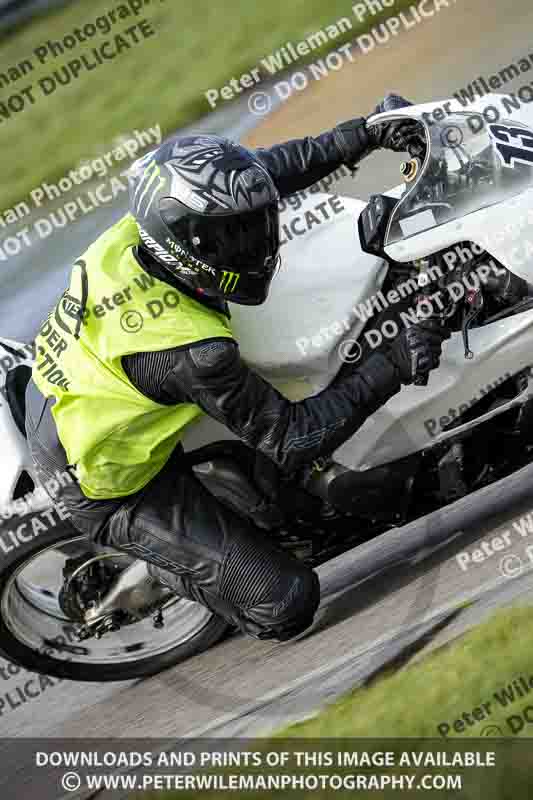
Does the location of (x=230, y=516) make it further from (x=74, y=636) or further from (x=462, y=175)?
(x=462, y=175)

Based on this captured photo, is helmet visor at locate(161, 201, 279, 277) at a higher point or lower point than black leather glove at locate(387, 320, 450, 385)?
higher

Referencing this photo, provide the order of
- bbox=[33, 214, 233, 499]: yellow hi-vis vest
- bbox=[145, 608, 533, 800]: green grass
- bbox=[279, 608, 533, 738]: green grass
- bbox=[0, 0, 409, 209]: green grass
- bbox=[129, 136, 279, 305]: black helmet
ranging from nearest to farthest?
1. bbox=[129, 136, 279, 305]: black helmet
2. bbox=[33, 214, 233, 499]: yellow hi-vis vest
3. bbox=[145, 608, 533, 800]: green grass
4. bbox=[279, 608, 533, 738]: green grass
5. bbox=[0, 0, 409, 209]: green grass

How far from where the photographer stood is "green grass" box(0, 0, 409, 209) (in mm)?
6664

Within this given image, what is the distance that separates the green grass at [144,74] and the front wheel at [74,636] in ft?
11.4

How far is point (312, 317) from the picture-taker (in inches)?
122

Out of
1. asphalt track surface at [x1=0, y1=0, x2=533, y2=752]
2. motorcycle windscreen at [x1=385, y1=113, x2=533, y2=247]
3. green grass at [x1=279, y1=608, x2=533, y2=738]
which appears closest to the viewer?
motorcycle windscreen at [x1=385, y1=113, x2=533, y2=247]

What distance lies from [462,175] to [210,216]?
0.85 m

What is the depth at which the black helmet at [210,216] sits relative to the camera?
2.63 metres

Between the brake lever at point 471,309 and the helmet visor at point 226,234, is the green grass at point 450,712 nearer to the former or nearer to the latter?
the brake lever at point 471,309

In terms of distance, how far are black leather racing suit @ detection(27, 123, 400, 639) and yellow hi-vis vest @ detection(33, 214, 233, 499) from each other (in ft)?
0.27

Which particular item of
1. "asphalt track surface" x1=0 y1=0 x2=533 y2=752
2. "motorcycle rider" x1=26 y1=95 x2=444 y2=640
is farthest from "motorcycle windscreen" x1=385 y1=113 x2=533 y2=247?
"asphalt track surface" x1=0 y1=0 x2=533 y2=752

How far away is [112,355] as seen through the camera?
9.03 ft

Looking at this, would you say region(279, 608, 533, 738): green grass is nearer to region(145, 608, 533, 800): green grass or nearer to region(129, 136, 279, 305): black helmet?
region(145, 608, 533, 800): green grass

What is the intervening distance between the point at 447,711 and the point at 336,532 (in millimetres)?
742
